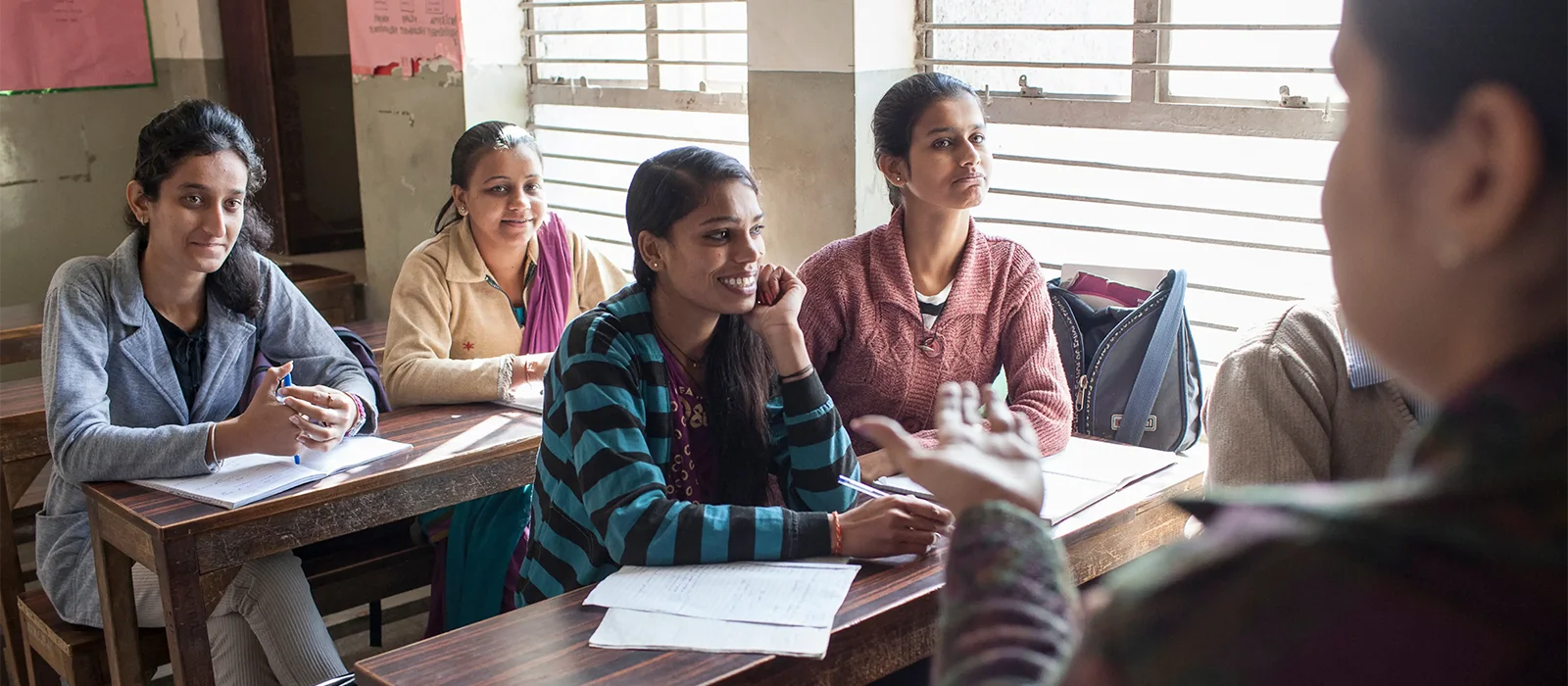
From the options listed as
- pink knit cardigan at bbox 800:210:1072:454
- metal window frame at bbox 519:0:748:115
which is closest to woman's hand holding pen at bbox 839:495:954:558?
pink knit cardigan at bbox 800:210:1072:454

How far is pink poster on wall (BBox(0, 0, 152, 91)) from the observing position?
16.5ft

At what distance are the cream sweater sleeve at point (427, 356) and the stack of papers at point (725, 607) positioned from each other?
1289 mm

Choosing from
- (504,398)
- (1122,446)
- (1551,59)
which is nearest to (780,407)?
(1122,446)

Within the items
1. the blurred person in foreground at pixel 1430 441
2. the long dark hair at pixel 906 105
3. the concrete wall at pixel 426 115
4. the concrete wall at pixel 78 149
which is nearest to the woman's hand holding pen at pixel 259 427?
the long dark hair at pixel 906 105

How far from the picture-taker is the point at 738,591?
1655 millimetres

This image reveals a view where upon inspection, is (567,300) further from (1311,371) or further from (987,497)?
(987,497)

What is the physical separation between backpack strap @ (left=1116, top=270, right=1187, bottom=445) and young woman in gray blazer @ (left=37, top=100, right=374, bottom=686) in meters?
1.56

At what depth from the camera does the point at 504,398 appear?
2930mm

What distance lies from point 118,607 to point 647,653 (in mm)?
1361

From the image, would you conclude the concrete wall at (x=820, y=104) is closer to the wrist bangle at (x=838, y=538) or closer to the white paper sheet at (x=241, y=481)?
the white paper sheet at (x=241, y=481)

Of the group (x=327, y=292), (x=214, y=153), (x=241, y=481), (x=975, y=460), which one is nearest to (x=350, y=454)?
(x=241, y=481)

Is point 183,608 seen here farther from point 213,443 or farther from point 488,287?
point 488,287

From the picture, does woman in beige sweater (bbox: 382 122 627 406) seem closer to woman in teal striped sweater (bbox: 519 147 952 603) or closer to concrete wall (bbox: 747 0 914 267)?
concrete wall (bbox: 747 0 914 267)

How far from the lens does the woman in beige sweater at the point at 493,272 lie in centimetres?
314
